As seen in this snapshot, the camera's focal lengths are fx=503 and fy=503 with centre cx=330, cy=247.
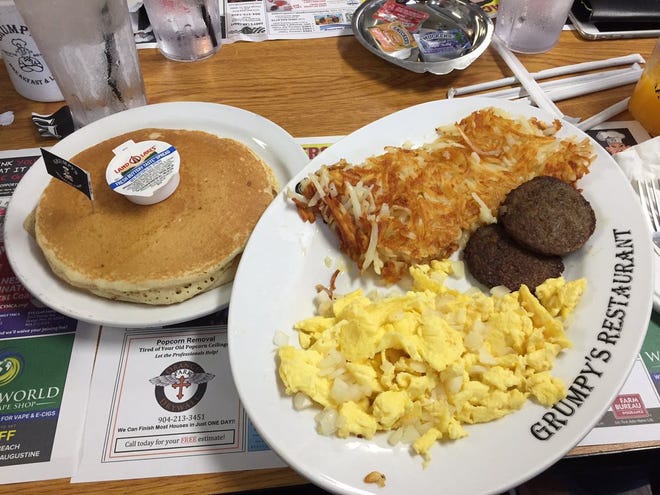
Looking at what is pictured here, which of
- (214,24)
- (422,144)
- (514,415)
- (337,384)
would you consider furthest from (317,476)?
(214,24)

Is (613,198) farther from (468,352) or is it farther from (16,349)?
(16,349)

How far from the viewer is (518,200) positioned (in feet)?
4.24

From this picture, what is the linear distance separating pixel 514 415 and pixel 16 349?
1.17 meters

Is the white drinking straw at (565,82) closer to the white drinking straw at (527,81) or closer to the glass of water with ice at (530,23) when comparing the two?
the white drinking straw at (527,81)

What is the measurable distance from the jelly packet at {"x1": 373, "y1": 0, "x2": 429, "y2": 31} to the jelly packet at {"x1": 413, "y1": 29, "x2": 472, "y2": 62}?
0.21ft

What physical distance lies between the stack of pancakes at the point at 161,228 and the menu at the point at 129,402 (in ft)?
0.52

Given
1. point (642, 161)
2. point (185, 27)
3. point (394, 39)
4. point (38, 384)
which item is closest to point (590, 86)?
point (642, 161)

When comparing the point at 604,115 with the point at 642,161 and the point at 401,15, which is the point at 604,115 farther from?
the point at 401,15

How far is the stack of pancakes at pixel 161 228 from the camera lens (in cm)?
116

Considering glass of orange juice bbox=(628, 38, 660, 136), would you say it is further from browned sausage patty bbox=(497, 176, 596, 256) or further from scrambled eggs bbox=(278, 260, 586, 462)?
scrambled eggs bbox=(278, 260, 586, 462)

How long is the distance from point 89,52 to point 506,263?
1.33 meters

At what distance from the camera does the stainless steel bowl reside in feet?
6.01

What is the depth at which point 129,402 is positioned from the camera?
116 cm

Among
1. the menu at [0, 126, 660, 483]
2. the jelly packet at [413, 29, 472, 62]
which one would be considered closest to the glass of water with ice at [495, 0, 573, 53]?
the jelly packet at [413, 29, 472, 62]
